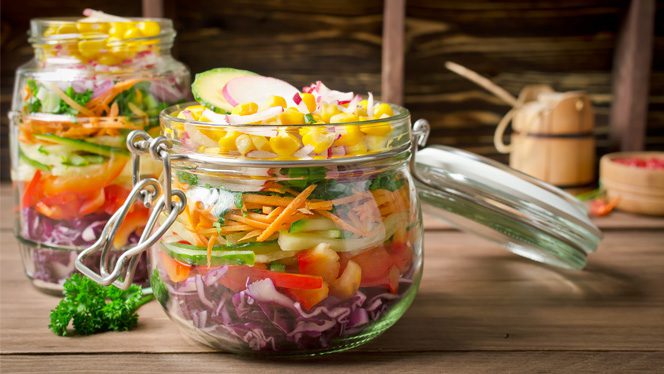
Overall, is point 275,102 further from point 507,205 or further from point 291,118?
point 507,205

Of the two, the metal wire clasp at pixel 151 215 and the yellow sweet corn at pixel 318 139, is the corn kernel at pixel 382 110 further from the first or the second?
the metal wire clasp at pixel 151 215

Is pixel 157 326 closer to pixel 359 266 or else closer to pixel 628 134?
pixel 359 266

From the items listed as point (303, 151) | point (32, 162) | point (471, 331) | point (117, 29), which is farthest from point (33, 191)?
point (471, 331)

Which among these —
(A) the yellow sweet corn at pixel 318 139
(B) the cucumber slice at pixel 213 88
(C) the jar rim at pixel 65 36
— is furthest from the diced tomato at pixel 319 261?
(C) the jar rim at pixel 65 36

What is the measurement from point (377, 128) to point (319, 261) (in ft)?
0.53

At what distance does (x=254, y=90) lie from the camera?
97cm

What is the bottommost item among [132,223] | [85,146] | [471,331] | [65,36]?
[471,331]

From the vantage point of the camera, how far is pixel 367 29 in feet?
6.57

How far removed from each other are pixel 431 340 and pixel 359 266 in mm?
185

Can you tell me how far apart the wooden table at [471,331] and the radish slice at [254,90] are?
30 cm

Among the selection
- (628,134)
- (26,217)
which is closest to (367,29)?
(628,134)

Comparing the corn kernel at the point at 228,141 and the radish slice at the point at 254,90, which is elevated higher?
the radish slice at the point at 254,90

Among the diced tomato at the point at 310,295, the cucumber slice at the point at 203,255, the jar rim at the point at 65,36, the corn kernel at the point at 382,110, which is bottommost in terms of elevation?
the diced tomato at the point at 310,295

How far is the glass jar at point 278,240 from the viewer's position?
857 millimetres
